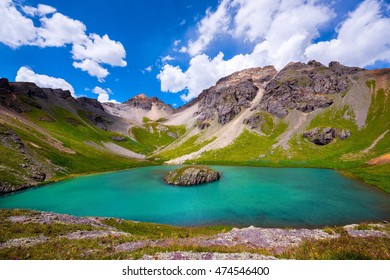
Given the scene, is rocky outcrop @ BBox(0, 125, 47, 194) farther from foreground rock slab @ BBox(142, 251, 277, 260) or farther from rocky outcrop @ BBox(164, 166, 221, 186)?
foreground rock slab @ BBox(142, 251, 277, 260)

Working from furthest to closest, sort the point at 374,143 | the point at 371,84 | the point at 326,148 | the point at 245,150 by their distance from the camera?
the point at 371,84, the point at 245,150, the point at 326,148, the point at 374,143

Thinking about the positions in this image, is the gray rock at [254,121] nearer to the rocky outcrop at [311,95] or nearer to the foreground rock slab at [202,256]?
the rocky outcrop at [311,95]

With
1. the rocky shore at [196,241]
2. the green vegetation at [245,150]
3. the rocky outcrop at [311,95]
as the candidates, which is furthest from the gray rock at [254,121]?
the rocky shore at [196,241]

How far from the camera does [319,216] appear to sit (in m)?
35.8

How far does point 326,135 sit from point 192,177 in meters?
114

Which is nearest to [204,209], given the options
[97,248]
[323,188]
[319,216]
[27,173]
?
[319,216]

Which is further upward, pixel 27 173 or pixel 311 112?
pixel 311 112

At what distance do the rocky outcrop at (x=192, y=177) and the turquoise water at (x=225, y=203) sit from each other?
4432 mm

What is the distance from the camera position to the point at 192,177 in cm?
7050

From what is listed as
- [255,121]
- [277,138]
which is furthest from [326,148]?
[255,121]

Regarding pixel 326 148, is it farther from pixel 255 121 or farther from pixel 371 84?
pixel 371 84

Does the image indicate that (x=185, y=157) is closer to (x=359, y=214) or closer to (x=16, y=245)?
(x=359, y=214)

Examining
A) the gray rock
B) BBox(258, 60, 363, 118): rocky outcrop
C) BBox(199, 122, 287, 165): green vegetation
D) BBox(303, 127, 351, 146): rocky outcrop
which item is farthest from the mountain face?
BBox(258, 60, 363, 118): rocky outcrop

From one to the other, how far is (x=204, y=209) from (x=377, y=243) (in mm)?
29063
